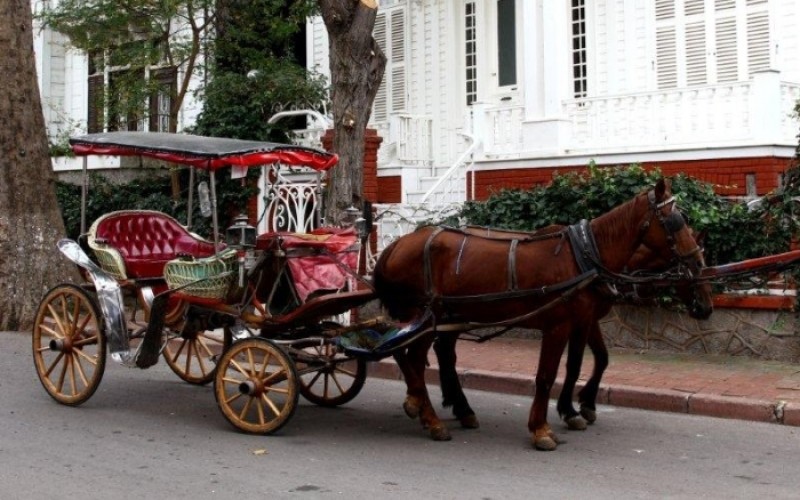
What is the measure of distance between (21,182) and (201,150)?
7324mm

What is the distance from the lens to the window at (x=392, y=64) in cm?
1972

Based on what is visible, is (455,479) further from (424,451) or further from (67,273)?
(67,273)

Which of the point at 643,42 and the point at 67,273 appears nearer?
the point at 67,273

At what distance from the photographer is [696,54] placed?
15977 millimetres

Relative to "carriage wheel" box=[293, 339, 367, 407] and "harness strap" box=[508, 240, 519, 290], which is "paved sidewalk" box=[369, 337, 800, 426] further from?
"harness strap" box=[508, 240, 519, 290]

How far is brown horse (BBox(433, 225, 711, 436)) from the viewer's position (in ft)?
23.7

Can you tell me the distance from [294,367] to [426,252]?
52.4 inches

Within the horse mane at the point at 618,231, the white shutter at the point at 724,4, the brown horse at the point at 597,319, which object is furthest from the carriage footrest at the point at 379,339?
the white shutter at the point at 724,4

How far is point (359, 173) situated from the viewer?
40.8ft

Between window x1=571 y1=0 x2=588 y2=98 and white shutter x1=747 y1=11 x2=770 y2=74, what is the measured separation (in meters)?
2.86

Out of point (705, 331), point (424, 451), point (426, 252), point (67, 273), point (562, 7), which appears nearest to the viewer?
point (424, 451)

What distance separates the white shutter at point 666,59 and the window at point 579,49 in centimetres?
136

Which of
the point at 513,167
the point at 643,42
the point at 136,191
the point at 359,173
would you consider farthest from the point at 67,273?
the point at 643,42

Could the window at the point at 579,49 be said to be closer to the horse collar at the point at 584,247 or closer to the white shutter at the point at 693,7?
the white shutter at the point at 693,7
